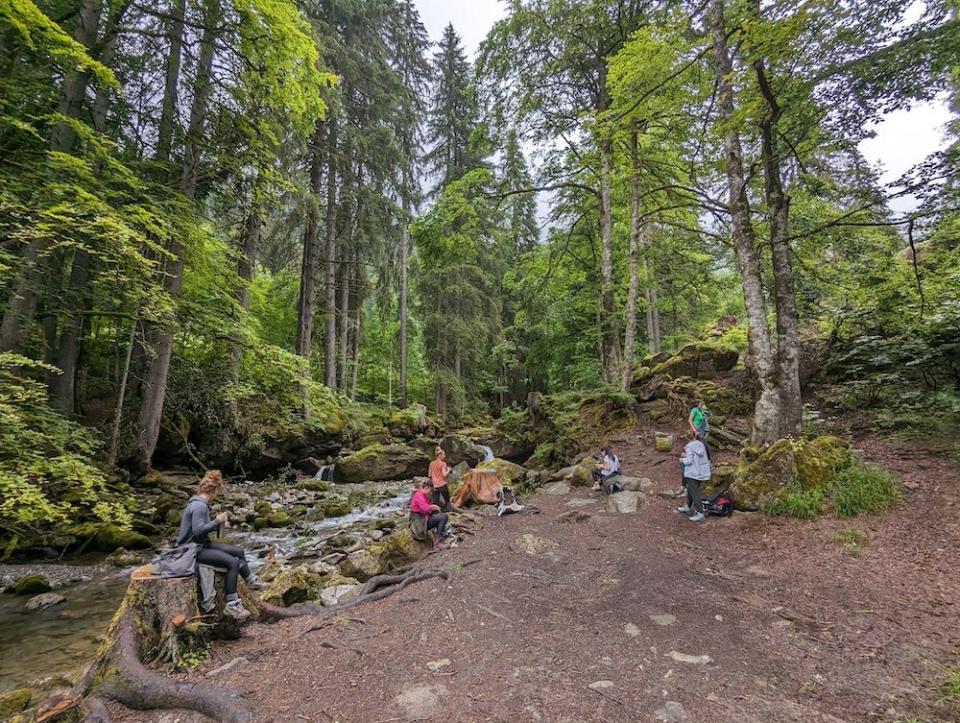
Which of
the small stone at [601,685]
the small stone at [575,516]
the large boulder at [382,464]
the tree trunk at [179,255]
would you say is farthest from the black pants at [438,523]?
the large boulder at [382,464]

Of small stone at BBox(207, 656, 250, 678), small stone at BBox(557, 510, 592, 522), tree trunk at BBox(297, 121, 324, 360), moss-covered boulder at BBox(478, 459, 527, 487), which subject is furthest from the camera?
tree trunk at BBox(297, 121, 324, 360)

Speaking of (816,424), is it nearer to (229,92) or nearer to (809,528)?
(809,528)

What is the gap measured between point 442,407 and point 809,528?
69.4 ft

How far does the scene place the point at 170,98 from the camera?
10.9 meters

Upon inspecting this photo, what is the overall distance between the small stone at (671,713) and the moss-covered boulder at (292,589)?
4.76 m

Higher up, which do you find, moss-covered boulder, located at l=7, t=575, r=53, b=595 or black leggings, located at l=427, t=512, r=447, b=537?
black leggings, located at l=427, t=512, r=447, b=537

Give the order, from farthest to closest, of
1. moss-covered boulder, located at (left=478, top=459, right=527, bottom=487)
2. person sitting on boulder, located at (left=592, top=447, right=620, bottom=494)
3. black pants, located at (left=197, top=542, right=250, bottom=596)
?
moss-covered boulder, located at (left=478, top=459, right=527, bottom=487) → person sitting on boulder, located at (left=592, top=447, right=620, bottom=494) → black pants, located at (left=197, top=542, right=250, bottom=596)

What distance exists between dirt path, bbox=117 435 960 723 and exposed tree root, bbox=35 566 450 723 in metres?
0.17

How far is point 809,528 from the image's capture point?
5766 mm

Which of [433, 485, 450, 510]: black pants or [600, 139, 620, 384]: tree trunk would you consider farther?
[600, 139, 620, 384]: tree trunk

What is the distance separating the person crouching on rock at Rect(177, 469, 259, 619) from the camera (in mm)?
4477

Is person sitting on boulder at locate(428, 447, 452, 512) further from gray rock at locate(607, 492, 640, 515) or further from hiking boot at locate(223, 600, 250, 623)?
hiking boot at locate(223, 600, 250, 623)

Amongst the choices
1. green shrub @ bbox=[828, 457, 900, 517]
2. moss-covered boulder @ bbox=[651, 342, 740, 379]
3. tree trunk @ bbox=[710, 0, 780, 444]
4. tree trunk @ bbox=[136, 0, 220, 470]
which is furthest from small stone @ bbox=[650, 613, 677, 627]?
tree trunk @ bbox=[136, 0, 220, 470]

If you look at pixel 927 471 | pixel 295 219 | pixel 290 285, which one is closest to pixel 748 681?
pixel 927 471
